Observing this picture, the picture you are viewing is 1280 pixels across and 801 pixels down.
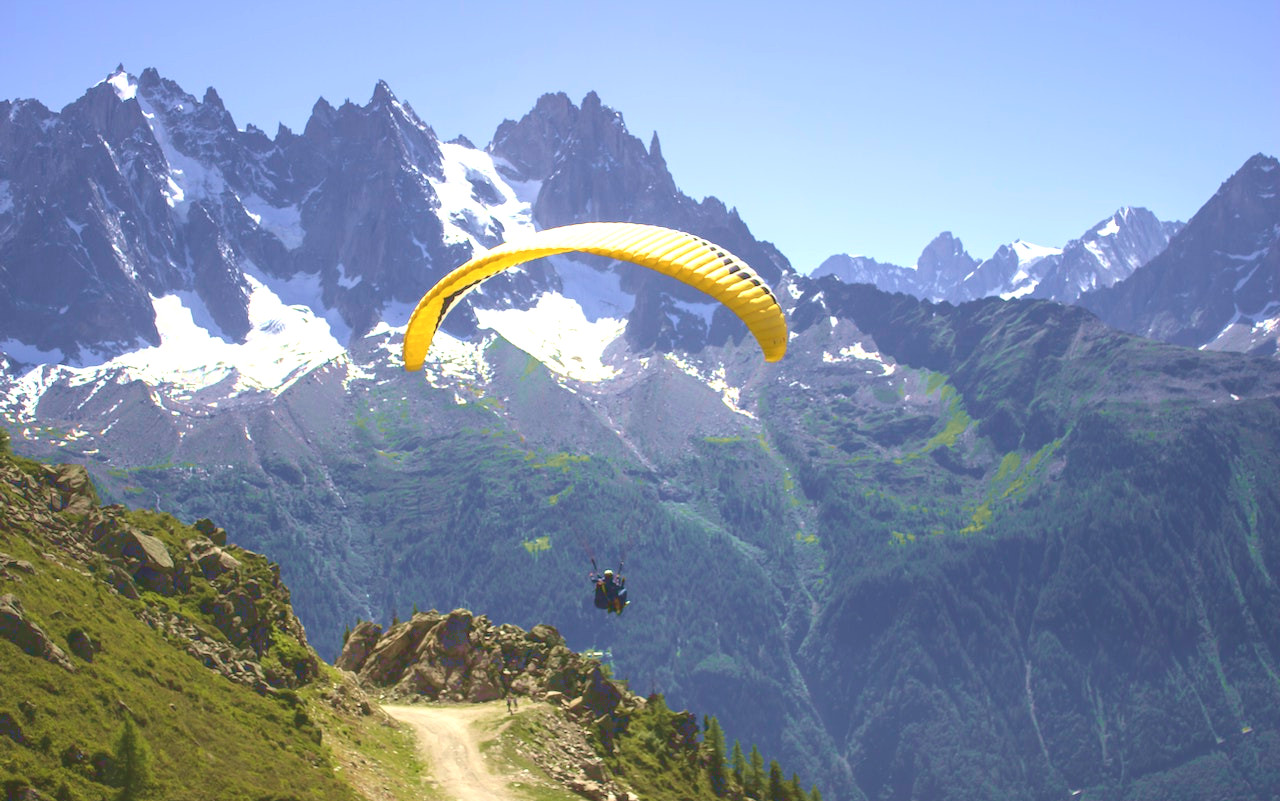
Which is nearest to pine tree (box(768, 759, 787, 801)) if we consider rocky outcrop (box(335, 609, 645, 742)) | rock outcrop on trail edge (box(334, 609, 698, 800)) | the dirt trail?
rock outcrop on trail edge (box(334, 609, 698, 800))

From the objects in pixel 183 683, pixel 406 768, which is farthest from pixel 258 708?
pixel 406 768

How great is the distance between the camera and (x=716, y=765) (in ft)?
226

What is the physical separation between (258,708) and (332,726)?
376cm

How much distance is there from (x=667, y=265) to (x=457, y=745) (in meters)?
23.0

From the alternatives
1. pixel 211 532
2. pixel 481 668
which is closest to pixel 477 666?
pixel 481 668

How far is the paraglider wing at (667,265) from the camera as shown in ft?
146

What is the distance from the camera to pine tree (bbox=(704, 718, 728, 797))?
222 feet

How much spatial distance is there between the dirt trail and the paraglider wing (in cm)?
1725

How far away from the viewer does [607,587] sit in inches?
1961

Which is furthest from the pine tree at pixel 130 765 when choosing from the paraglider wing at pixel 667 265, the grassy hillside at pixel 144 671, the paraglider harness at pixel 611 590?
the paraglider wing at pixel 667 265

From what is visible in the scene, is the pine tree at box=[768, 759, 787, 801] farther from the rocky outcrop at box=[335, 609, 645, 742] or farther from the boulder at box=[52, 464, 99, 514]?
the boulder at box=[52, 464, 99, 514]

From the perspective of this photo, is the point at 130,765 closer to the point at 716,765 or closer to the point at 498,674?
the point at 498,674

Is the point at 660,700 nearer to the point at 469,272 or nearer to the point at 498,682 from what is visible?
the point at 498,682

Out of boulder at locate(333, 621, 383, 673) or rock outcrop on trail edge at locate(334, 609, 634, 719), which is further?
boulder at locate(333, 621, 383, 673)
